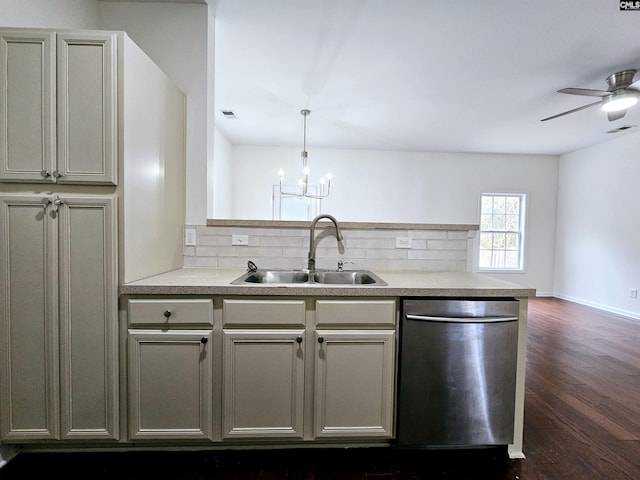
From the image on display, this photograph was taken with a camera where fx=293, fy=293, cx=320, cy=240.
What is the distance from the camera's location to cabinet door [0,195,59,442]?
137cm

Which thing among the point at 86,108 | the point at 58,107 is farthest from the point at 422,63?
the point at 58,107

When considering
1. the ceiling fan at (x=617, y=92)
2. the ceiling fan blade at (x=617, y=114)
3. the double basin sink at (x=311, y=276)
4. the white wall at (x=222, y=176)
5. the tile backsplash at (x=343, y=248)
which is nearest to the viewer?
the double basin sink at (x=311, y=276)

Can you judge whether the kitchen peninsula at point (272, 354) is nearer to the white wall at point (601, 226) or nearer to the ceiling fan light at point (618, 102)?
the ceiling fan light at point (618, 102)

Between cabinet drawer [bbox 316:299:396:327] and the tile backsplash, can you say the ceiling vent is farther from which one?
cabinet drawer [bbox 316:299:396:327]

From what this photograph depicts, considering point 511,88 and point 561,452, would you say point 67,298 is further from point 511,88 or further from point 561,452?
point 511,88

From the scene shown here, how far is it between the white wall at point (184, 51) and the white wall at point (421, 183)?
3769 mm

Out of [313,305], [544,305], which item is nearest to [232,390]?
[313,305]

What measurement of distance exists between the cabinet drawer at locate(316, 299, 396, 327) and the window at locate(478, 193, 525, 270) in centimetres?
520

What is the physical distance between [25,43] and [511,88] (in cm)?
392

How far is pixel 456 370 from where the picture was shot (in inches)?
57.9

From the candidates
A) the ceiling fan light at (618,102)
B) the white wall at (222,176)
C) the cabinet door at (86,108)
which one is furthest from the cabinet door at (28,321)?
the ceiling fan light at (618,102)

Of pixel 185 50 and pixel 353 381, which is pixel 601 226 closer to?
pixel 353 381

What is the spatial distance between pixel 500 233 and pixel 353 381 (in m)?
5.58

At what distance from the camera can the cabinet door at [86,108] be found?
4.47 ft
